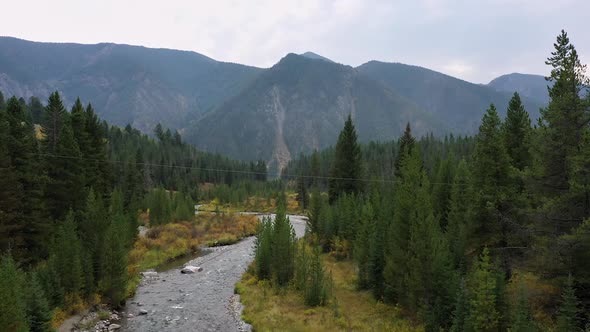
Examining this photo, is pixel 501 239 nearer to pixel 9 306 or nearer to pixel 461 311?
pixel 461 311

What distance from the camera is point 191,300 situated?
3195 cm

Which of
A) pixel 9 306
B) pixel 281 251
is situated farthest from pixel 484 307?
pixel 9 306

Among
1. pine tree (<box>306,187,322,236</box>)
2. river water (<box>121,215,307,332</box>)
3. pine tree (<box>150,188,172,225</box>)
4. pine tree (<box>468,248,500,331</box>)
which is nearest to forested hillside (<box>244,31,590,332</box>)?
pine tree (<box>468,248,500,331</box>)

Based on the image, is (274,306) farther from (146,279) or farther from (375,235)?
(146,279)

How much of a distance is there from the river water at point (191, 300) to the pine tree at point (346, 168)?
16.7 metres

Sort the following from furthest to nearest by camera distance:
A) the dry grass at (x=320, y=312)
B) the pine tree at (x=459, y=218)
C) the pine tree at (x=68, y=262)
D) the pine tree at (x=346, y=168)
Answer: the pine tree at (x=346, y=168)
the pine tree at (x=459, y=218)
the pine tree at (x=68, y=262)
the dry grass at (x=320, y=312)

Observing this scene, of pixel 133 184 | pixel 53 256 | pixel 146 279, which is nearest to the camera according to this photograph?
pixel 53 256

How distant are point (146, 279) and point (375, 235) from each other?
2186 centimetres

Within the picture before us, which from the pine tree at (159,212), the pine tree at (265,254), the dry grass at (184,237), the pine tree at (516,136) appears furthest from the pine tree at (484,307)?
the pine tree at (159,212)

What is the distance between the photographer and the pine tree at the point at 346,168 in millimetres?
56594

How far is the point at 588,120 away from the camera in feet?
63.9

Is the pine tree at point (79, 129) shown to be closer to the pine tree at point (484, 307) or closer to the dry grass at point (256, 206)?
the pine tree at point (484, 307)

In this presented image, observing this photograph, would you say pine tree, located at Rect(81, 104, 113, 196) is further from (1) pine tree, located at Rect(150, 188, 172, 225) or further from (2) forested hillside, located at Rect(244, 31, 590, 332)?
(2) forested hillside, located at Rect(244, 31, 590, 332)

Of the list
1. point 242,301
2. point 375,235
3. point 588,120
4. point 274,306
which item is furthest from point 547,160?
point 242,301
